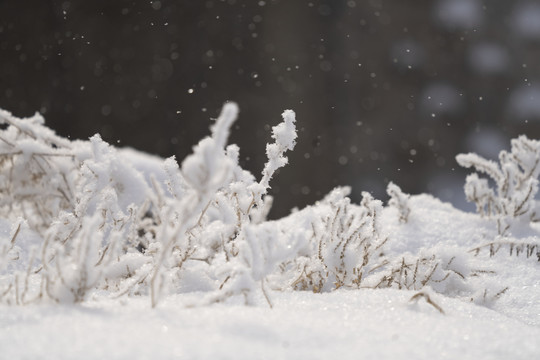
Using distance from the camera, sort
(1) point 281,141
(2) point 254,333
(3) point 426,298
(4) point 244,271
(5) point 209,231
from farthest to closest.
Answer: (5) point 209,231
(1) point 281,141
(3) point 426,298
(4) point 244,271
(2) point 254,333

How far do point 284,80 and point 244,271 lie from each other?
528cm

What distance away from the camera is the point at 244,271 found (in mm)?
1189

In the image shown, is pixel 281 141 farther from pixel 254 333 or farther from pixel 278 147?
pixel 254 333

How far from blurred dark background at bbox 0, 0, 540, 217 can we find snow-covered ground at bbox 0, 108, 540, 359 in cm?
316

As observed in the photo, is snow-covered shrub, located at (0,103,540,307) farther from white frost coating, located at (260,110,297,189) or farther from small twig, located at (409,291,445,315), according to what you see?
small twig, located at (409,291,445,315)

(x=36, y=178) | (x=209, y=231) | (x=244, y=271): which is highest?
(x=36, y=178)

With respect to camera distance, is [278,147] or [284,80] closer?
→ [278,147]

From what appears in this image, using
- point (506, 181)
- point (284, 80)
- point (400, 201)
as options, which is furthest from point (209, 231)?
point (284, 80)

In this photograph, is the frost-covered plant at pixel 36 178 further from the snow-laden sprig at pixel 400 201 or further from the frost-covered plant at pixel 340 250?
the snow-laden sprig at pixel 400 201

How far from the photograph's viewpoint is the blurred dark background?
5.77 meters

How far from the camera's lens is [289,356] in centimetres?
92

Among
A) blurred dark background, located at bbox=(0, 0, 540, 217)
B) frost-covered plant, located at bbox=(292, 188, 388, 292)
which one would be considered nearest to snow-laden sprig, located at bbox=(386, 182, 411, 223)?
frost-covered plant, located at bbox=(292, 188, 388, 292)

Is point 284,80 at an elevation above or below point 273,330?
above

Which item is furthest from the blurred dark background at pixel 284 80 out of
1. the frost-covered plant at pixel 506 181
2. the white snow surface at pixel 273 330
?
the white snow surface at pixel 273 330
